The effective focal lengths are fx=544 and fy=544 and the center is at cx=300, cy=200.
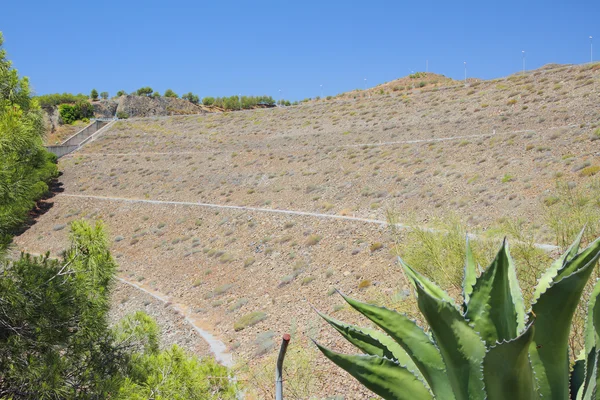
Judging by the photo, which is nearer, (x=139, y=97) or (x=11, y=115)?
(x=11, y=115)

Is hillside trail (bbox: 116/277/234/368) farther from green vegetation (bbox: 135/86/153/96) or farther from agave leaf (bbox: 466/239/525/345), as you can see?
green vegetation (bbox: 135/86/153/96)

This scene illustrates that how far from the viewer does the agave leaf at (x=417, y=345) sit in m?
2.77

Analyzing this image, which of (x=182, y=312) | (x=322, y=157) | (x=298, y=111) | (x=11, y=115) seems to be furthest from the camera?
(x=298, y=111)

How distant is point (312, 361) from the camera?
8.64 meters

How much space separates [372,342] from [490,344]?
0.63m

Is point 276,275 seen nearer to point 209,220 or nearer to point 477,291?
point 209,220

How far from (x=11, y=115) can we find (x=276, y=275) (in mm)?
10848

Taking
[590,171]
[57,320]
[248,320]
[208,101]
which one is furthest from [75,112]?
[57,320]

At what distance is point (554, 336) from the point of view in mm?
2529

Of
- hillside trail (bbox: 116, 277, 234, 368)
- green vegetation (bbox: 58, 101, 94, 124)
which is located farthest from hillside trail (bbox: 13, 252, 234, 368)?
green vegetation (bbox: 58, 101, 94, 124)

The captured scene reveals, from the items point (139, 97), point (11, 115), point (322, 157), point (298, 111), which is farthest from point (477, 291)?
point (139, 97)

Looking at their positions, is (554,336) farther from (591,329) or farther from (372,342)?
(372,342)

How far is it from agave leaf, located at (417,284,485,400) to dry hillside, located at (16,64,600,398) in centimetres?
581

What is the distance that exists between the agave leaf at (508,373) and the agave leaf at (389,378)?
461 millimetres
